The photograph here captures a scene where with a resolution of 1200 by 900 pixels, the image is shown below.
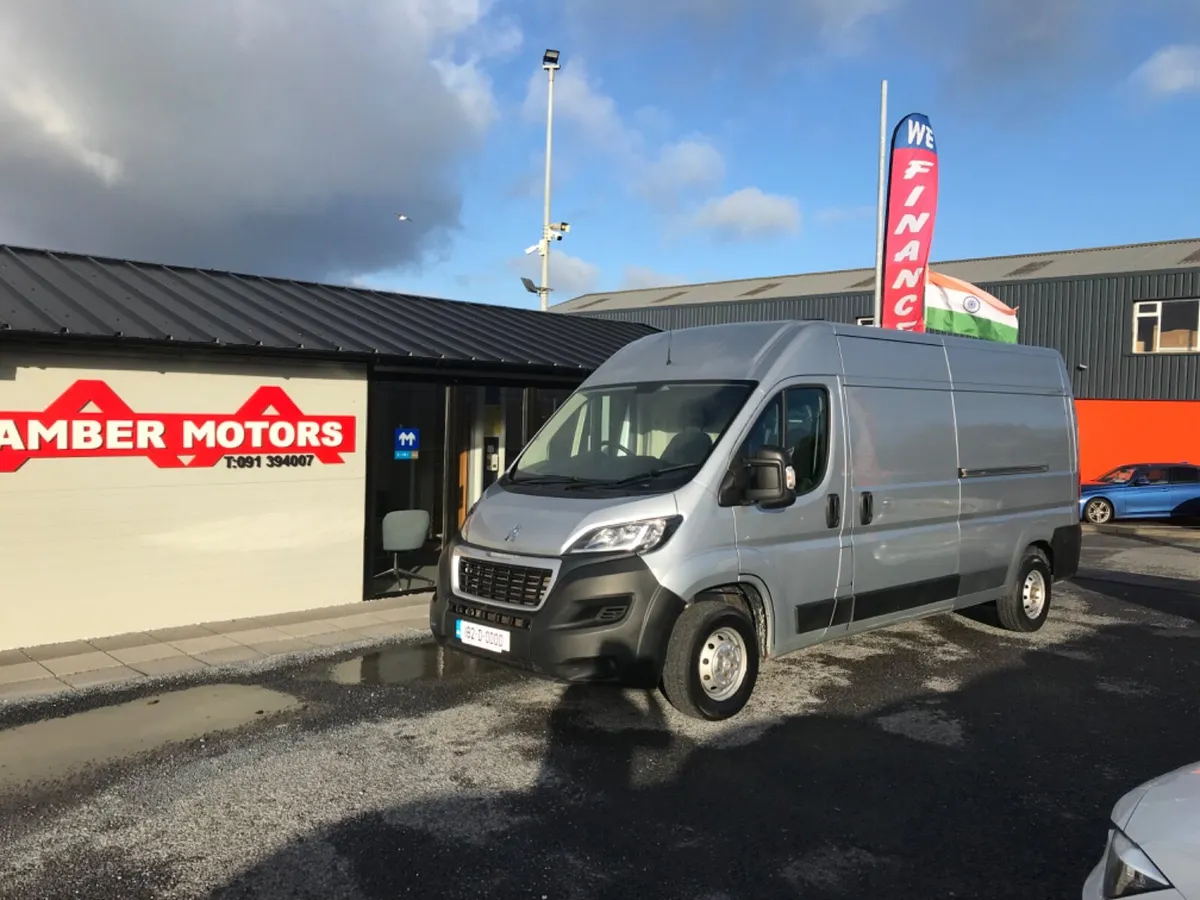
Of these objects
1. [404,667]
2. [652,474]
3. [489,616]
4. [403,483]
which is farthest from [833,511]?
[403,483]

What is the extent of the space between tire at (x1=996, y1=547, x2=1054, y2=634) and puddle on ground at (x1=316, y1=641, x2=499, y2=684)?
15.0 feet

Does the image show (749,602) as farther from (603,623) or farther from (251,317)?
(251,317)

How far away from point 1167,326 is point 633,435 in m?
25.6

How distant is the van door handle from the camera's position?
21.2 ft

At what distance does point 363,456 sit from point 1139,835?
8.15m

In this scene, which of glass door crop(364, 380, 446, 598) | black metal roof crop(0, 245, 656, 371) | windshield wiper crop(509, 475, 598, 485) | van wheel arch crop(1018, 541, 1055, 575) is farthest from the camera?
glass door crop(364, 380, 446, 598)

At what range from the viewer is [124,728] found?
571cm

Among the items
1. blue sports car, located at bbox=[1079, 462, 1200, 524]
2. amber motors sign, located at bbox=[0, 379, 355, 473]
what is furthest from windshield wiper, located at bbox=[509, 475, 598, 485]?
blue sports car, located at bbox=[1079, 462, 1200, 524]

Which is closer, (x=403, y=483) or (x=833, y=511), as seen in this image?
(x=833, y=511)

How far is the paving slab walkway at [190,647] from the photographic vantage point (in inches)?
265

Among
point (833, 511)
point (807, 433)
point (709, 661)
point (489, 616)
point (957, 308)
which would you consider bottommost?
point (709, 661)

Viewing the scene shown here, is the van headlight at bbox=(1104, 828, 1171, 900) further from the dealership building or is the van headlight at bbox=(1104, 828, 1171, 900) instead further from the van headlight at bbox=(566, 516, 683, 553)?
the dealership building

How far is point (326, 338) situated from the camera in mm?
9281

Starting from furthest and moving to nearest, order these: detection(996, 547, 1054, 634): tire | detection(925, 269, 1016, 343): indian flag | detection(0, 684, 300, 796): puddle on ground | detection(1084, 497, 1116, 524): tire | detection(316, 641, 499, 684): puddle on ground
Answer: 1. detection(1084, 497, 1116, 524): tire
2. detection(925, 269, 1016, 343): indian flag
3. detection(996, 547, 1054, 634): tire
4. detection(316, 641, 499, 684): puddle on ground
5. detection(0, 684, 300, 796): puddle on ground
